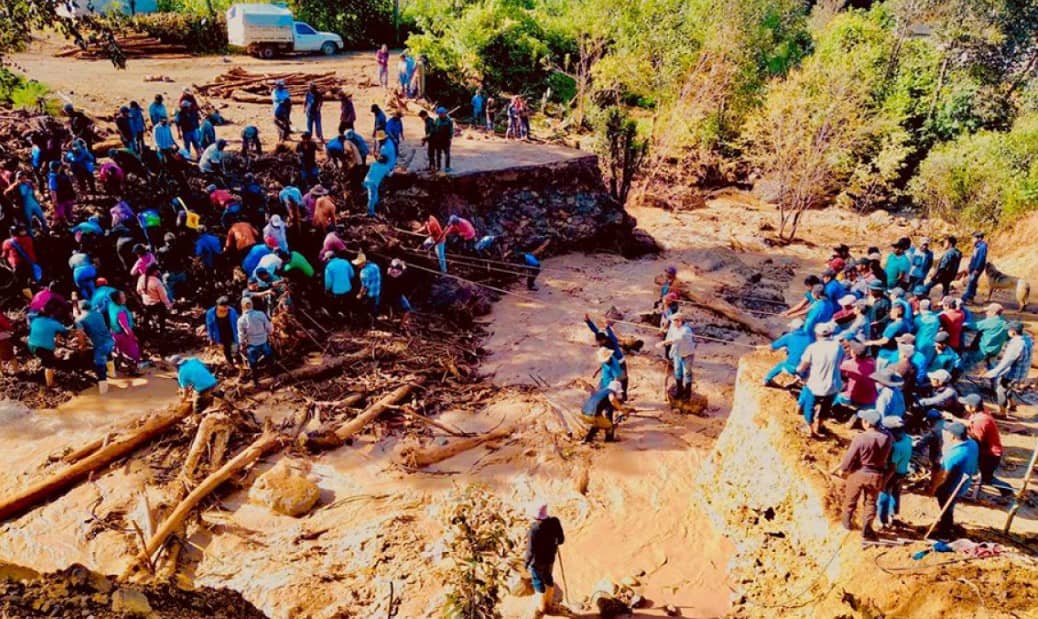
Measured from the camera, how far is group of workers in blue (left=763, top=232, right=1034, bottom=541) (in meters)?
6.25

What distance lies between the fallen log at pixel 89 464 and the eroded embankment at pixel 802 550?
739 centimetres

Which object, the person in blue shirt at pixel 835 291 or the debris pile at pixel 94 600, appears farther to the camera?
the person in blue shirt at pixel 835 291

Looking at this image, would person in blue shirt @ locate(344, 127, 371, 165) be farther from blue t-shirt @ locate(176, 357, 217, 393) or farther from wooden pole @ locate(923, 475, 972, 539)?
wooden pole @ locate(923, 475, 972, 539)

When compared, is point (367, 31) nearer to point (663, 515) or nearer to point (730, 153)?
point (730, 153)

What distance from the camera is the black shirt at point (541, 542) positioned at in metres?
6.27

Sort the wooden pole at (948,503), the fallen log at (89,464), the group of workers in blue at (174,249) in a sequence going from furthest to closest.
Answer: the group of workers in blue at (174,249) → the fallen log at (89,464) → the wooden pole at (948,503)

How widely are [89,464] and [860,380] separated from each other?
9563mm

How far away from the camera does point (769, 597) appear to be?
6.87 metres

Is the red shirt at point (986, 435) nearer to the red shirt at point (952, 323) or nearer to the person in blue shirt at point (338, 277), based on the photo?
the red shirt at point (952, 323)

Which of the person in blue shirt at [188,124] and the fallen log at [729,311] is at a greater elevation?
the person in blue shirt at [188,124]

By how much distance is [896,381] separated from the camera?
6.93 m

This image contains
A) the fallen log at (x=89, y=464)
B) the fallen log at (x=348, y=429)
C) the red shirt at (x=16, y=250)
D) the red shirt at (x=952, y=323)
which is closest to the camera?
the fallen log at (x=89, y=464)

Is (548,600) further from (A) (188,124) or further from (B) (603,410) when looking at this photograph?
(A) (188,124)

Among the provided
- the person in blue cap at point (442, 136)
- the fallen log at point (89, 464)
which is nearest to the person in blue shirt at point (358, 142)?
the person in blue cap at point (442, 136)
